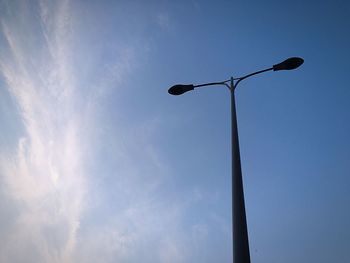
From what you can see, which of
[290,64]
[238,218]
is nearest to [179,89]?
[290,64]

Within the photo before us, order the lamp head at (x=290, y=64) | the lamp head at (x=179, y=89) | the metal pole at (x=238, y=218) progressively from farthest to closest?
the lamp head at (x=179, y=89) < the lamp head at (x=290, y=64) < the metal pole at (x=238, y=218)

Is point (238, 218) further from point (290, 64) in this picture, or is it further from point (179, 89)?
point (179, 89)

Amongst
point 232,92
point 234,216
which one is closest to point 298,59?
point 232,92

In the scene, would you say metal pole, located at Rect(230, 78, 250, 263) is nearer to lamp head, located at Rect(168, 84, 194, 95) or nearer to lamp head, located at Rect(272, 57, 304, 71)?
lamp head, located at Rect(272, 57, 304, 71)

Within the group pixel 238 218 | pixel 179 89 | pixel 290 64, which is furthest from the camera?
pixel 179 89

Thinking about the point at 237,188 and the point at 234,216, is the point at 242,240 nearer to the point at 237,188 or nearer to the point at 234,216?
the point at 234,216

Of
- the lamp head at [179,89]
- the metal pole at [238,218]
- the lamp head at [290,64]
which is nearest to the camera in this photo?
the metal pole at [238,218]

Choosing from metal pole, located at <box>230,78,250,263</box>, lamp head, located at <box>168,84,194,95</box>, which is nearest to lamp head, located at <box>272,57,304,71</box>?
lamp head, located at <box>168,84,194,95</box>

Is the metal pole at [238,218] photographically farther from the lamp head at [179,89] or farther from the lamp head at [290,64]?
the lamp head at [179,89]

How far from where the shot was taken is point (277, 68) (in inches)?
347

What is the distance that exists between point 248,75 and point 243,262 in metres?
6.25

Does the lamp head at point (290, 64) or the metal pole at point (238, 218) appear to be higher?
the lamp head at point (290, 64)

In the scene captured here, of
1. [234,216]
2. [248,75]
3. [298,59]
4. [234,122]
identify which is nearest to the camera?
[234,216]

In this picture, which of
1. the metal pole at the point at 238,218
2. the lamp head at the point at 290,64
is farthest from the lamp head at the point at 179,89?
the metal pole at the point at 238,218
